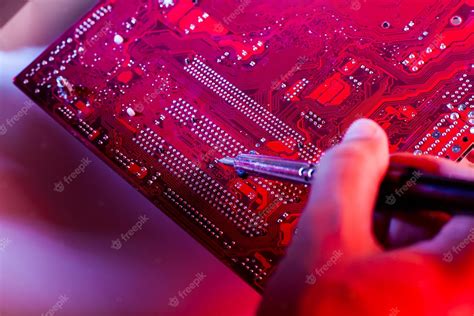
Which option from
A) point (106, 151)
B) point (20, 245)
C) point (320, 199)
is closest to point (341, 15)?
point (106, 151)

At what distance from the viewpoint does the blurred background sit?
1831mm

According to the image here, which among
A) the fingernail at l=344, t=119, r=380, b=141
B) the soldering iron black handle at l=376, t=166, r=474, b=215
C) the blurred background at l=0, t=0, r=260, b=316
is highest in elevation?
the fingernail at l=344, t=119, r=380, b=141

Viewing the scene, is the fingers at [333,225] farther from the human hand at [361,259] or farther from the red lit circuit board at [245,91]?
the red lit circuit board at [245,91]

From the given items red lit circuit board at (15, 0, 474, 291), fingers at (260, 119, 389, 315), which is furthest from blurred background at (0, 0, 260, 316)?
fingers at (260, 119, 389, 315)

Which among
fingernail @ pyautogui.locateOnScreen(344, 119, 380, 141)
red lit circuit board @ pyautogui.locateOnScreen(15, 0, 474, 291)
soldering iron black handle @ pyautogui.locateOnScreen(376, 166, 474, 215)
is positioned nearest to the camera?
soldering iron black handle @ pyautogui.locateOnScreen(376, 166, 474, 215)

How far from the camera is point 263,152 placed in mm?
1810

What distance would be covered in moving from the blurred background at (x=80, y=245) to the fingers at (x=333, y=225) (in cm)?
89

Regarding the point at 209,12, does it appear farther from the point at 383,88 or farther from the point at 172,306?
the point at 172,306

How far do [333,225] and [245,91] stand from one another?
3.42 ft

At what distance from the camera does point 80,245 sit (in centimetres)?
192

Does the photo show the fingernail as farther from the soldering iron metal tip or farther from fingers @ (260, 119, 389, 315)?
the soldering iron metal tip

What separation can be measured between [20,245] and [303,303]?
4.79ft

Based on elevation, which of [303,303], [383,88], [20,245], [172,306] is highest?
[383,88]

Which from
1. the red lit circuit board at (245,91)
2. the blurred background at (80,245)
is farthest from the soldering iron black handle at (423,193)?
the blurred background at (80,245)
